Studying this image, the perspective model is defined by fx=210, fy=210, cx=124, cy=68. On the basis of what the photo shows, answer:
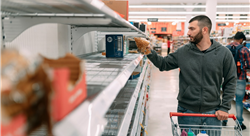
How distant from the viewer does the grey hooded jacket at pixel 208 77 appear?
87.3 inches

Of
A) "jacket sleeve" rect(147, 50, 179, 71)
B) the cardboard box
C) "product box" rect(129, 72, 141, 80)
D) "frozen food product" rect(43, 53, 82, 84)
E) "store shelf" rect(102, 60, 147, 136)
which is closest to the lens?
"frozen food product" rect(43, 53, 82, 84)

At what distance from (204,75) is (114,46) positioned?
1023mm

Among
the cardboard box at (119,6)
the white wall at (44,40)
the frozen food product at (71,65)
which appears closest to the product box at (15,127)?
the frozen food product at (71,65)

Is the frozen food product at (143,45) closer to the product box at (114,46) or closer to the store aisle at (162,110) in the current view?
the product box at (114,46)

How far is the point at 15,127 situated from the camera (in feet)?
1.19

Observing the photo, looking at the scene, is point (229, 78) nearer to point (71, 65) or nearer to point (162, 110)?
point (71, 65)

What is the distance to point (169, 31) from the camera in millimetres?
28375

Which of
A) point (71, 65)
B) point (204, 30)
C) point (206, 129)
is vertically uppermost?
Result: point (204, 30)

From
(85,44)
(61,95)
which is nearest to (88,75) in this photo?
(61,95)

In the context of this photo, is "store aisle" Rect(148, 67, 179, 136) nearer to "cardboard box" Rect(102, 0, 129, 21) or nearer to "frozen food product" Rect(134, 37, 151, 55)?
"frozen food product" Rect(134, 37, 151, 55)

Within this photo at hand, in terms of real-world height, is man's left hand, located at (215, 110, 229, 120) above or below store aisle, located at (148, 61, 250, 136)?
above

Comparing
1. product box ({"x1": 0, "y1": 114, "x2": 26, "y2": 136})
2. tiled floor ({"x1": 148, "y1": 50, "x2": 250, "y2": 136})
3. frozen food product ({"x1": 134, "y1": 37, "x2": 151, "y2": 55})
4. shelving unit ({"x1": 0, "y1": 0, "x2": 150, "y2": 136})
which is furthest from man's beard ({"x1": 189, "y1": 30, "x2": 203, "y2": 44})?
product box ({"x1": 0, "y1": 114, "x2": 26, "y2": 136})

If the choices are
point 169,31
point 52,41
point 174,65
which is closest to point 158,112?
point 174,65

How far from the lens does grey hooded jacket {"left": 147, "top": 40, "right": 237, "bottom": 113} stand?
2.22 m
